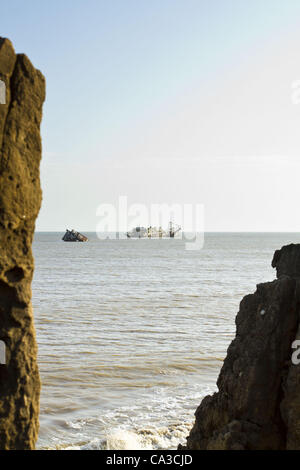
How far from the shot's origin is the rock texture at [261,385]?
257 inches

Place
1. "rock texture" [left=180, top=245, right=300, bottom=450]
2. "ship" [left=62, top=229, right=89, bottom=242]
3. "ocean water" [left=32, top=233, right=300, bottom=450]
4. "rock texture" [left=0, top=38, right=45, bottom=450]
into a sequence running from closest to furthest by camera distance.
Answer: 1. "rock texture" [left=0, top=38, right=45, bottom=450]
2. "rock texture" [left=180, top=245, right=300, bottom=450]
3. "ocean water" [left=32, top=233, right=300, bottom=450]
4. "ship" [left=62, top=229, right=89, bottom=242]

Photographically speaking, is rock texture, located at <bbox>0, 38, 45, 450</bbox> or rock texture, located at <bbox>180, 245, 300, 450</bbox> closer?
rock texture, located at <bbox>0, 38, 45, 450</bbox>

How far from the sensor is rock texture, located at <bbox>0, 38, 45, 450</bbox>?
5105 mm

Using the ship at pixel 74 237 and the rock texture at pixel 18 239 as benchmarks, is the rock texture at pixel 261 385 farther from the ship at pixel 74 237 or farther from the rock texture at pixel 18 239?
the ship at pixel 74 237

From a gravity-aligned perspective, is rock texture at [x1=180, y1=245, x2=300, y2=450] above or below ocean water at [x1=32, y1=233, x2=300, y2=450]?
above

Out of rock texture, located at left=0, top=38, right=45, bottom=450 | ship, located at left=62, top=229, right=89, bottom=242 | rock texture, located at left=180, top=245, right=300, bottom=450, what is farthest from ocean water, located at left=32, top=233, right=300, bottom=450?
ship, located at left=62, top=229, right=89, bottom=242

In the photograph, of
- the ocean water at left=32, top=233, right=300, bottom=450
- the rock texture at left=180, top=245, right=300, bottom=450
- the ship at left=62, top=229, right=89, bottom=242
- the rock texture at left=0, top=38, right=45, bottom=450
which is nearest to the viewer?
the rock texture at left=0, top=38, right=45, bottom=450

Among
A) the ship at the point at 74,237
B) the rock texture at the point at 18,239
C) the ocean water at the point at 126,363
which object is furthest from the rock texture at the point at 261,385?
the ship at the point at 74,237

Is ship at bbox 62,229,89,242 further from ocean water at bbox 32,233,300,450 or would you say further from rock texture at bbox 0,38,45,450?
rock texture at bbox 0,38,45,450

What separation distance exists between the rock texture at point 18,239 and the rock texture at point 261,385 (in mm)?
2610

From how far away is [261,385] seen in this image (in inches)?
267

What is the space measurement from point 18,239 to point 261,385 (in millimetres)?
3690

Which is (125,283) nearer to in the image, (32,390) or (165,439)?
(165,439)

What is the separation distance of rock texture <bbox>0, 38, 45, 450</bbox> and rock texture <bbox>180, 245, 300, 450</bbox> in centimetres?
261
